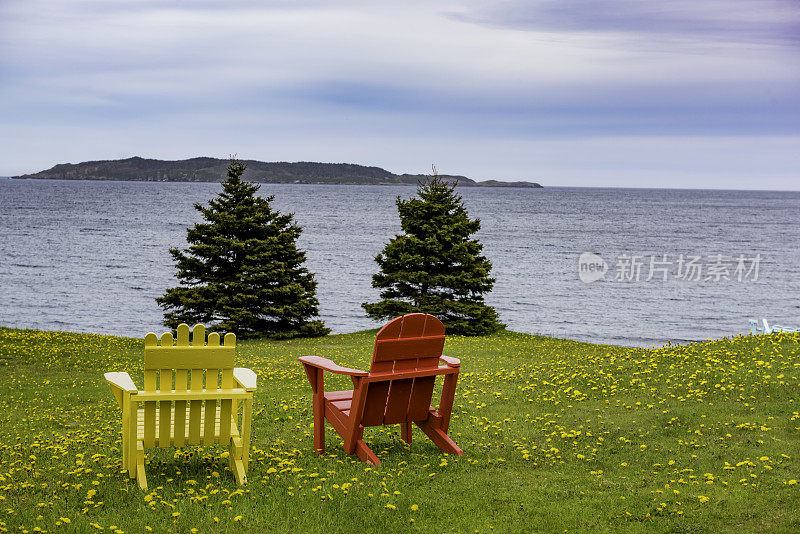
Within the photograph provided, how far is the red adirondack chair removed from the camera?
21.2 feet

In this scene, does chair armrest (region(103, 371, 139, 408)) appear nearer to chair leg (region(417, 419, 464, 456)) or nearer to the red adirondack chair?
the red adirondack chair

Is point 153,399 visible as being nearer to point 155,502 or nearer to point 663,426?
point 155,502

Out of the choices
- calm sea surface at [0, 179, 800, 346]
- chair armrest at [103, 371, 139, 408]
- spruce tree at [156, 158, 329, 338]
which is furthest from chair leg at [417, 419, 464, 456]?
calm sea surface at [0, 179, 800, 346]

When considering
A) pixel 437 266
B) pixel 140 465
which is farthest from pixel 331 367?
pixel 437 266

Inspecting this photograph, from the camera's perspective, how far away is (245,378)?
631 centimetres

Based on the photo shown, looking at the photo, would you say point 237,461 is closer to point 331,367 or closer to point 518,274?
point 331,367

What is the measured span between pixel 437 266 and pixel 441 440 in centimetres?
2101

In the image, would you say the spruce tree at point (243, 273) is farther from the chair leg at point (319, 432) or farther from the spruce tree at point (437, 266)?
the chair leg at point (319, 432)

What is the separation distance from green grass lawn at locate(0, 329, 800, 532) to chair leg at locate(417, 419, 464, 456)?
144 mm

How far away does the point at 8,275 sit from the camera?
51.8 metres

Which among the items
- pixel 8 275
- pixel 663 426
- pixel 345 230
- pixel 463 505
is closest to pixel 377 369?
pixel 463 505

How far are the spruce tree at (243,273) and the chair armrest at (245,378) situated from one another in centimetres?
1930

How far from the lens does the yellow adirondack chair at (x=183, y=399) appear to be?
5.82m

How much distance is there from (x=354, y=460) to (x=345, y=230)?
8807 cm
